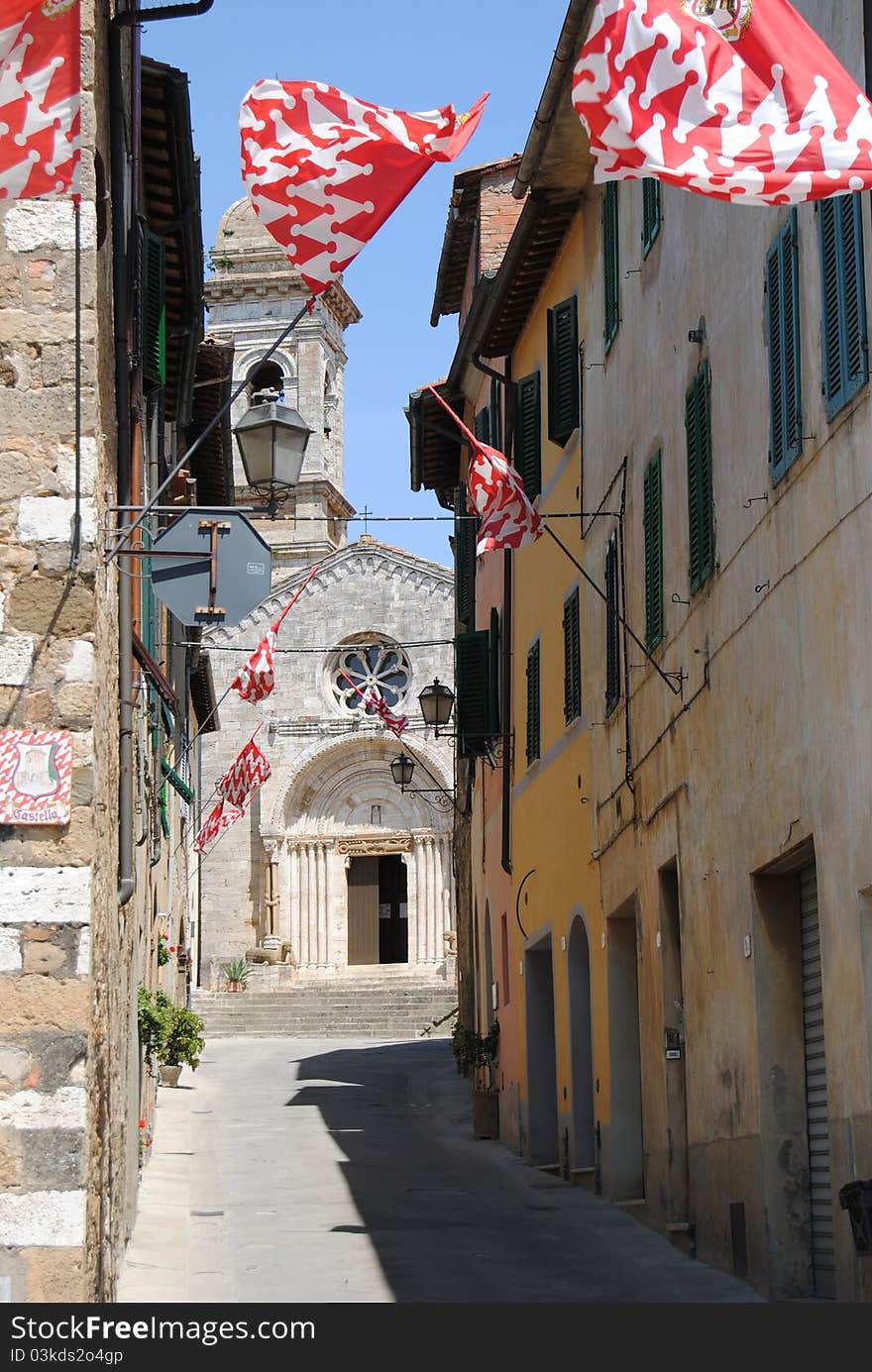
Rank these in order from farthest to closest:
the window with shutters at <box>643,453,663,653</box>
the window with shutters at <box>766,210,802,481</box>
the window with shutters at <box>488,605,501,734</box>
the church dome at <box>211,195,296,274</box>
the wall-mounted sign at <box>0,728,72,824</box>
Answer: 1. the church dome at <box>211,195,296,274</box>
2. the window with shutters at <box>488,605,501,734</box>
3. the window with shutters at <box>643,453,663,653</box>
4. the window with shutters at <box>766,210,802,481</box>
5. the wall-mounted sign at <box>0,728,72,824</box>

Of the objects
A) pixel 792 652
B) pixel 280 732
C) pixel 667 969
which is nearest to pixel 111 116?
pixel 792 652

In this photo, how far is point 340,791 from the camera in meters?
46.4

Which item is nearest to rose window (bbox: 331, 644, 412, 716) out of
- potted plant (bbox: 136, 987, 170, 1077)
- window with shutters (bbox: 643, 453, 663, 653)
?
potted plant (bbox: 136, 987, 170, 1077)

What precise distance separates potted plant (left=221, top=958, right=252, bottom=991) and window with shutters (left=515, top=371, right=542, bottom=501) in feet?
74.9

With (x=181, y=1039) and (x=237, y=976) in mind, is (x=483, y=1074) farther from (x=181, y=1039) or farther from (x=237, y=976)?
(x=237, y=976)

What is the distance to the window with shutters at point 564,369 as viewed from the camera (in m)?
18.9

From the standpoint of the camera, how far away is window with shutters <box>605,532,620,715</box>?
53.3 feet

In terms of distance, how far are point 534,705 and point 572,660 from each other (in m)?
2.54

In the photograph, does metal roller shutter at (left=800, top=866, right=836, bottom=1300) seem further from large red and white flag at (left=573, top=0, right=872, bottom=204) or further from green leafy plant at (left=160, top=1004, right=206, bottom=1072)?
green leafy plant at (left=160, top=1004, right=206, bottom=1072)

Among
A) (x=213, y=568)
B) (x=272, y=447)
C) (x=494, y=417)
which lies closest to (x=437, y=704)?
(x=494, y=417)

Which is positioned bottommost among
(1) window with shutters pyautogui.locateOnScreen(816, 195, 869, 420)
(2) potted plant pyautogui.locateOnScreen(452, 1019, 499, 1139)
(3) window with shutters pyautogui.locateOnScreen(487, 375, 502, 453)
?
(2) potted plant pyautogui.locateOnScreen(452, 1019, 499, 1139)

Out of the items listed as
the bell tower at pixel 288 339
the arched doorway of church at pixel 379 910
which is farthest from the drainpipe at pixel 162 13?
the bell tower at pixel 288 339

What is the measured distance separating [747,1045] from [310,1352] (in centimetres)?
457

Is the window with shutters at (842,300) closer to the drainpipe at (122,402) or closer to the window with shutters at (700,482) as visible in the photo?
the window with shutters at (700,482)
